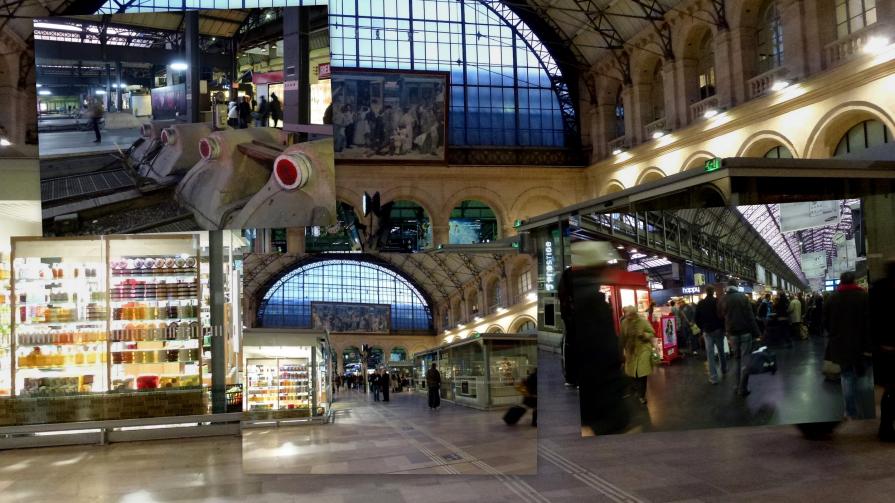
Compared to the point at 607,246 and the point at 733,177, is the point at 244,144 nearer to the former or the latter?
the point at 607,246

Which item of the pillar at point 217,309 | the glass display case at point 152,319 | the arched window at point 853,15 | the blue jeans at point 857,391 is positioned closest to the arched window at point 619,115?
the arched window at point 853,15

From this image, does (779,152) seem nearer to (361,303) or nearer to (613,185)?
(613,185)

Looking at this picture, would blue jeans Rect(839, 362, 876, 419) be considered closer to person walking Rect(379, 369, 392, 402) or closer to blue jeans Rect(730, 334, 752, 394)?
blue jeans Rect(730, 334, 752, 394)

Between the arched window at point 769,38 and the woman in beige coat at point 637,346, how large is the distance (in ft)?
63.5

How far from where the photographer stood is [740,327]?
597 centimetres

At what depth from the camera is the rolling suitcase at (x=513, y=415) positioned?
15.5 feet

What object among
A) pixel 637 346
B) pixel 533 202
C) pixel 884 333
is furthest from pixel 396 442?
pixel 533 202

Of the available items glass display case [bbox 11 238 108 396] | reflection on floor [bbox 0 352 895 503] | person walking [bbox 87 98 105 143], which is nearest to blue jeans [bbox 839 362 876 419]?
reflection on floor [bbox 0 352 895 503]

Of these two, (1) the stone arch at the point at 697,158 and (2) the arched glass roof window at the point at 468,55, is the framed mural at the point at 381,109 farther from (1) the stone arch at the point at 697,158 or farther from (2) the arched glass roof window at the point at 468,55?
(1) the stone arch at the point at 697,158

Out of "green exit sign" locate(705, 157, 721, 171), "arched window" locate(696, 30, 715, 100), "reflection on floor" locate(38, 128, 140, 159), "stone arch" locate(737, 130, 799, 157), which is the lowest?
"green exit sign" locate(705, 157, 721, 171)

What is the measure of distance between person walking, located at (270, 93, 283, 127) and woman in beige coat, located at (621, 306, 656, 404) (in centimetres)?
359

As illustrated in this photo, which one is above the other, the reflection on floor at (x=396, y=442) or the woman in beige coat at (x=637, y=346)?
the woman in beige coat at (x=637, y=346)

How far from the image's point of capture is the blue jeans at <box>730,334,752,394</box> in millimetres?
5930

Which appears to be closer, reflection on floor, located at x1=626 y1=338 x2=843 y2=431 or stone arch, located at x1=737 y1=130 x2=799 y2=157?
reflection on floor, located at x1=626 y1=338 x2=843 y2=431
